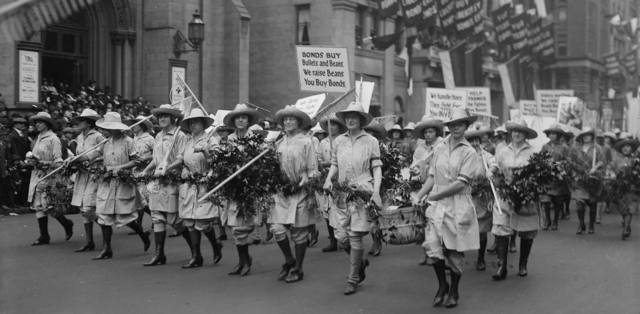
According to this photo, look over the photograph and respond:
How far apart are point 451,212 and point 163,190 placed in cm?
406

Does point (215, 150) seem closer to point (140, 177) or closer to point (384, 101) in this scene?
point (140, 177)

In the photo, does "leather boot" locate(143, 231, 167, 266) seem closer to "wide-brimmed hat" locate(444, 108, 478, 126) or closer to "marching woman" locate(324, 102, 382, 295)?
"marching woman" locate(324, 102, 382, 295)

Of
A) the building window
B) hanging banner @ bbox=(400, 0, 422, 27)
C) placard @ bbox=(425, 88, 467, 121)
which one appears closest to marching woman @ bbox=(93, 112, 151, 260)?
placard @ bbox=(425, 88, 467, 121)

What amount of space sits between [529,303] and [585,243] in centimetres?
557

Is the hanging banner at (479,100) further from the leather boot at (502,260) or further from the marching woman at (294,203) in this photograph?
the marching woman at (294,203)

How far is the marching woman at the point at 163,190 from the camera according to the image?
31.4ft

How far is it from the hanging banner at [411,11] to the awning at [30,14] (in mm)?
28101

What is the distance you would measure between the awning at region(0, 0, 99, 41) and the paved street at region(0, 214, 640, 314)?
5552 mm

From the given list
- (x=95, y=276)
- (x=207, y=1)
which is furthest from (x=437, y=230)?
(x=207, y=1)

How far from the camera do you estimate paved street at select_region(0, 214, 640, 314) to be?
283 inches

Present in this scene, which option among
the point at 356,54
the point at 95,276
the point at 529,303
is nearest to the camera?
the point at 529,303

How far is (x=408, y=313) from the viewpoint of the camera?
273 inches

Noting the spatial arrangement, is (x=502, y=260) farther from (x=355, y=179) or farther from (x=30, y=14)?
(x=30, y=14)

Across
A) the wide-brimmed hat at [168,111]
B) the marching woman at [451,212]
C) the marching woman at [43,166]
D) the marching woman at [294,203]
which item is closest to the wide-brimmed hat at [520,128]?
the marching woman at [451,212]
